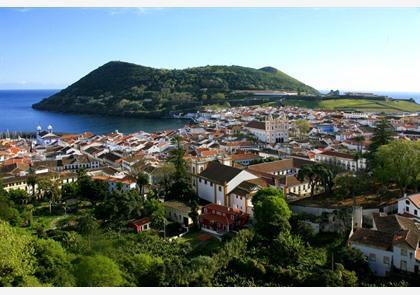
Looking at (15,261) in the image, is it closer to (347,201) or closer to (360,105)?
(347,201)

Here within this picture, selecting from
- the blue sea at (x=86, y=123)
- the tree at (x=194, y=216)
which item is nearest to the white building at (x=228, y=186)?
the tree at (x=194, y=216)

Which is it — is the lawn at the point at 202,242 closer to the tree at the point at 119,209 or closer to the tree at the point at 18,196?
the tree at the point at 119,209

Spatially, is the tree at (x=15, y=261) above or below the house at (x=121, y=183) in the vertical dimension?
above

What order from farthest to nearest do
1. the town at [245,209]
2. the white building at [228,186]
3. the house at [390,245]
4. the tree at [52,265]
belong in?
the white building at [228,186] < the town at [245,209] < the house at [390,245] < the tree at [52,265]

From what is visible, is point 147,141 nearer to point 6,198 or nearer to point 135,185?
point 135,185

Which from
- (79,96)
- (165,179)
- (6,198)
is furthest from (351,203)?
(79,96)

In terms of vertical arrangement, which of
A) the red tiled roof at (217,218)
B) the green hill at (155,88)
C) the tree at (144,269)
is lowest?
the red tiled roof at (217,218)
